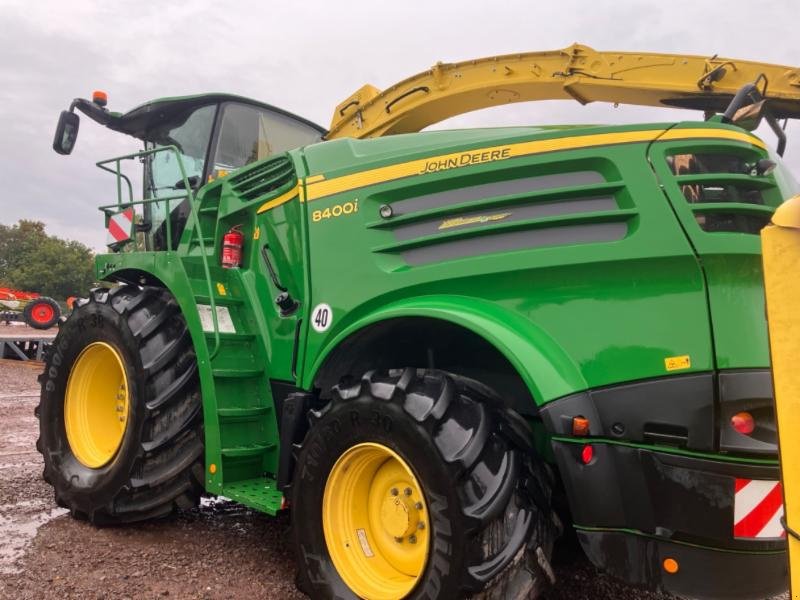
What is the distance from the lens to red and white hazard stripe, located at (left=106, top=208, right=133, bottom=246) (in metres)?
4.67

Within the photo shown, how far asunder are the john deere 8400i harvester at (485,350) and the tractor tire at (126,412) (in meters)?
0.02

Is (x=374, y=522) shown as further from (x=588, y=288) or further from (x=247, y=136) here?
(x=247, y=136)

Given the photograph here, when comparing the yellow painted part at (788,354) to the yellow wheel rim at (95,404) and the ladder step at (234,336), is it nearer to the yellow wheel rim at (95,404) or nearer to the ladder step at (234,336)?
the ladder step at (234,336)

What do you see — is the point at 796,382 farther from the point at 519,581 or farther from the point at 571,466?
the point at 519,581

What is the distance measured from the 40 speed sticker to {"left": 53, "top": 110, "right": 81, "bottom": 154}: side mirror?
2.74m

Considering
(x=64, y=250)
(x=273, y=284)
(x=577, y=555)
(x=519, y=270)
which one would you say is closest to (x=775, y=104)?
(x=519, y=270)

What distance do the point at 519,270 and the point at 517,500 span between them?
2.63ft

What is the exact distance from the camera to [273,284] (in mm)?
3410

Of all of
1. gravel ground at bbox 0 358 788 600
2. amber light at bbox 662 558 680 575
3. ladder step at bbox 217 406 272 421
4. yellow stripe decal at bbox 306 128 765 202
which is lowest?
gravel ground at bbox 0 358 788 600

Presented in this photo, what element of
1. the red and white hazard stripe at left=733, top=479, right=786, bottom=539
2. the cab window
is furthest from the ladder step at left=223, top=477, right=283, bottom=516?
the cab window

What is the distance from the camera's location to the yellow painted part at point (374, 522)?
2.40 metres

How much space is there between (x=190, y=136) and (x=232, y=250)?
128 centimetres

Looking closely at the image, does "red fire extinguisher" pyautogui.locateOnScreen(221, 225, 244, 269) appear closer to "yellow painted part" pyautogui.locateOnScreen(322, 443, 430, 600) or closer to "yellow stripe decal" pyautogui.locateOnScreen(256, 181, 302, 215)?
"yellow stripe decal" pyautogui.locateOnScreen(256, 181, 302, 215)

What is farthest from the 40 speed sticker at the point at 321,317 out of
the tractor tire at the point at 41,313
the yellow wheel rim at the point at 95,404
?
the tractor tire at the point at 41,313
